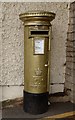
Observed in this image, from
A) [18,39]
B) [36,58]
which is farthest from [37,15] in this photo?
[18,39]

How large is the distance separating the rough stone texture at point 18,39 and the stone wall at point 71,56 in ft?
0.25

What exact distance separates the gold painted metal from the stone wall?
0.56 meters

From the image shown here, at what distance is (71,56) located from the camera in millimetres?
3332

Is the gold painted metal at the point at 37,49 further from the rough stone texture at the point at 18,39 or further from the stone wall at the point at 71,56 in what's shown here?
the stone wall at the point at 71,56

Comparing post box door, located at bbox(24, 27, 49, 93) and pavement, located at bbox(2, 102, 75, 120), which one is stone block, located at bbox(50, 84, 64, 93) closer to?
pavement, located at bbox(2, 102, 75, 120)

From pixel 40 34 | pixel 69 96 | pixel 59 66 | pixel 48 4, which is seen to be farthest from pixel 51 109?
pixel 48 4

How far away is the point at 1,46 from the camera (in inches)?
129

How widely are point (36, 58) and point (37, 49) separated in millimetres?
119

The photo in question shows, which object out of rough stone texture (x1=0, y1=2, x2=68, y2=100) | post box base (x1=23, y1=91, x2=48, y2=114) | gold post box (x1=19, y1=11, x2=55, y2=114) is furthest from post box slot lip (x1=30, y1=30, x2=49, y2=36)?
post box base (x1=23, y1=91, x2=48, y2=114)

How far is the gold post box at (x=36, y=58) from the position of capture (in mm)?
2783

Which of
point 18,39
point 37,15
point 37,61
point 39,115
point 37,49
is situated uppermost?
point 37,15

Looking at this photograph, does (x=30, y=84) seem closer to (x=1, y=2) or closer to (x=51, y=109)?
(x=51, y=109)

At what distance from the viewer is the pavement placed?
9.36 ft

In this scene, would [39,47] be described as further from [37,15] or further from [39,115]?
[39,115]
